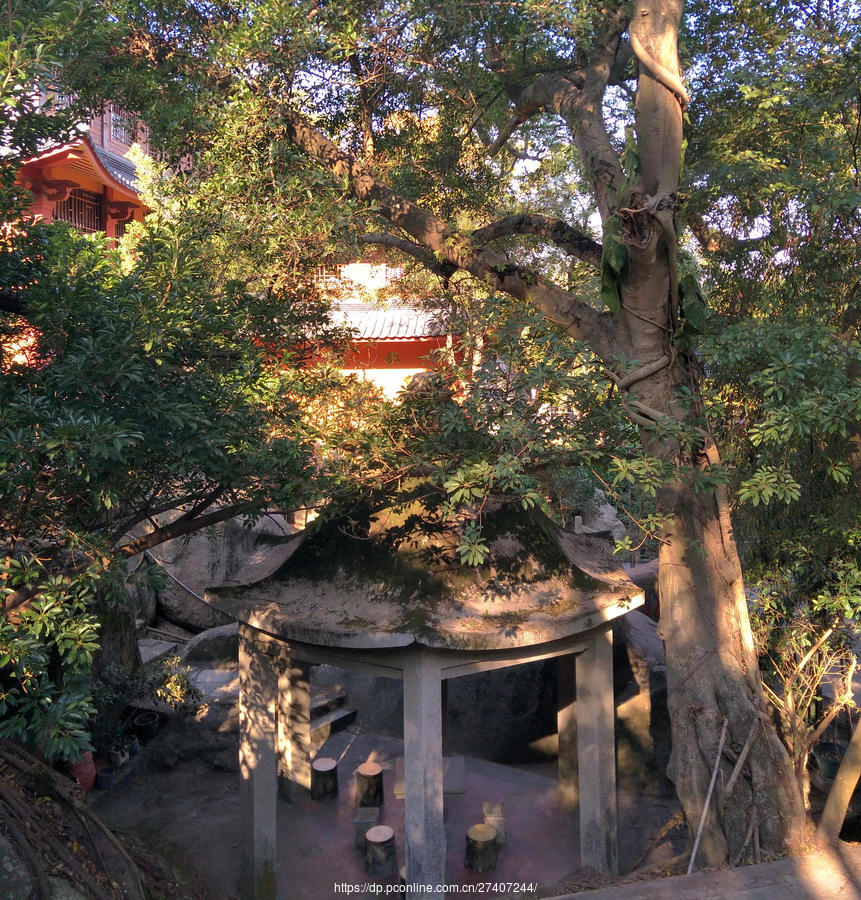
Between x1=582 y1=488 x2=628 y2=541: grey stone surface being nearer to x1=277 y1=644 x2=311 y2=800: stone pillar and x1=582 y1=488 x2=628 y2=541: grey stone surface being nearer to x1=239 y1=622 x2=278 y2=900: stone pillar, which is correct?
x1=277 y1=644 x2=311 y2=800: stone pillar

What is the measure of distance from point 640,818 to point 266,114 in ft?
29.1

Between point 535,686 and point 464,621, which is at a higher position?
point 464,621

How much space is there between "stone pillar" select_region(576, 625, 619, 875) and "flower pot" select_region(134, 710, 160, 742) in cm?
624

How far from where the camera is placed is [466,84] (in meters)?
9.40

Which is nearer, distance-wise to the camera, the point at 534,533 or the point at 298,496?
the point at 298,496

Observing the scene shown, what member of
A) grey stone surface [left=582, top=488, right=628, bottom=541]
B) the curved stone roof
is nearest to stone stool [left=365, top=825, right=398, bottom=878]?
the curved stone roof

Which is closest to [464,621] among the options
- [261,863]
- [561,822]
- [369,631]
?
[369,631]

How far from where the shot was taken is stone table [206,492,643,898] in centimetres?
702

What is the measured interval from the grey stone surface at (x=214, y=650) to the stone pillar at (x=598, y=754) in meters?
7.43

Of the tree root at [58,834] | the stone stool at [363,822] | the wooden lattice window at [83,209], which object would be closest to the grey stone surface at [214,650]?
the stone stool at [363,822]

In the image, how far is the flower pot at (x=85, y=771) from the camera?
9.27m

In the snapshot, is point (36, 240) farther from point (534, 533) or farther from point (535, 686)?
point (535, 686)

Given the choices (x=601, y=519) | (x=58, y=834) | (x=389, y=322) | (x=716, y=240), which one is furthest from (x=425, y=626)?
(x=601, y=519)

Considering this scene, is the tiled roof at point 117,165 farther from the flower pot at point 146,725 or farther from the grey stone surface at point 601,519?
the grey stone surface at point 601,519
